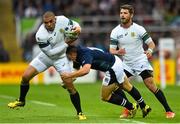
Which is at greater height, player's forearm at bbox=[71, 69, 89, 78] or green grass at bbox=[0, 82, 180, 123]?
player's forearm at bbox=[71, 69, 89, 78]

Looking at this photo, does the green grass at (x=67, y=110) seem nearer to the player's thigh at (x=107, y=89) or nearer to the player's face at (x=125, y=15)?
the player's thigh at (x=107, y=89)

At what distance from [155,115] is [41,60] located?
2.92 metres

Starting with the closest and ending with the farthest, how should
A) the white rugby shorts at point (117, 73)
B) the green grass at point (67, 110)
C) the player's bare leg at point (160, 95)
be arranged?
the green grass at point (67, 110), the white rugby shorts at point (117, 73), the player's bare leg at point (160, 95)

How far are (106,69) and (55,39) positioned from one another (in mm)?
1296

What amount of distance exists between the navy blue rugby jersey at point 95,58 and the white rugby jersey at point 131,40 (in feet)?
2.86

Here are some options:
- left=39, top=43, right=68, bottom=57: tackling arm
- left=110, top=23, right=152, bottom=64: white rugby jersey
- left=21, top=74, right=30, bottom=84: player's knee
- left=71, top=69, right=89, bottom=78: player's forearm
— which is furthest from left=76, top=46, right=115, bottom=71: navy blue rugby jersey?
left=21, top=74, right=30, bottom=84: player's knee

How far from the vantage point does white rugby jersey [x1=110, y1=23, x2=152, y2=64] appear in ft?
58.0

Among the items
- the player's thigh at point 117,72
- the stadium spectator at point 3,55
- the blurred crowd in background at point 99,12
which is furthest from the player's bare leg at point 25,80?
the blurred crowd in background at point 99,12

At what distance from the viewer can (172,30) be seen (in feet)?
127

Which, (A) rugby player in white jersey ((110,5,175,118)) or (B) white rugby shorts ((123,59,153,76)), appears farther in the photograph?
(B) white rugby shorts ((123,59,153,76))

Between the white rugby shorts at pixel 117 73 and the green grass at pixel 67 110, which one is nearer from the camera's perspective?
the green grass at pixel 67 110

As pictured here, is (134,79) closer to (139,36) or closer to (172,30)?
(172,30)

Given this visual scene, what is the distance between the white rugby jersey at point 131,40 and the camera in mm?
17672

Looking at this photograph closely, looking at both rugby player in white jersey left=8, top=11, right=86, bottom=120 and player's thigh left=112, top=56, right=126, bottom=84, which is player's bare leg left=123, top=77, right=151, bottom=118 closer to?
player's thigh left=112, top=56, right=126, bottom=84
